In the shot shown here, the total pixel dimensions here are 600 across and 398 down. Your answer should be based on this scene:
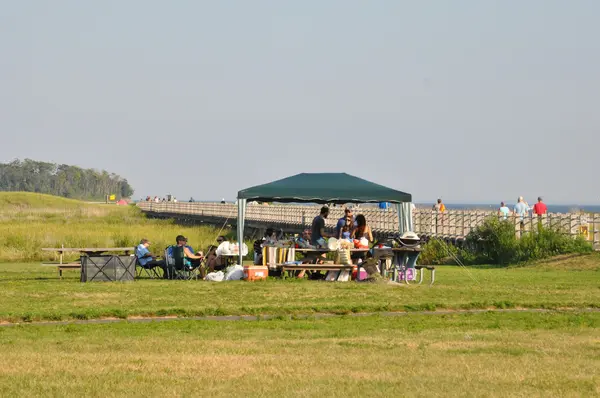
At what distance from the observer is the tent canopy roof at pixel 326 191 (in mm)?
24688

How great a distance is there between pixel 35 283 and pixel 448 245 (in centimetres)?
1890

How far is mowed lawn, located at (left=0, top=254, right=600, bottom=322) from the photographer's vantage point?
16531 mm

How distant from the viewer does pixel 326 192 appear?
2508cm

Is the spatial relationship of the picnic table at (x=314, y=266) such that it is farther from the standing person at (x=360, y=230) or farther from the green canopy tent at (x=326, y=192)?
the green canopy tent at (x=326, y=192)

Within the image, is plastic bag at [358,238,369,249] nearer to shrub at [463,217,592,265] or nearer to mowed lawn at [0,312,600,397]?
mowed lawn at [0,312,600,397]

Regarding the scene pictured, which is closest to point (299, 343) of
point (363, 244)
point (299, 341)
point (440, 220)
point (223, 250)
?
point (299, 341)

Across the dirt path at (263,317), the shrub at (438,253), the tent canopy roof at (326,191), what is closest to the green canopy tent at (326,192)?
the tent canopy roof at (326,191)

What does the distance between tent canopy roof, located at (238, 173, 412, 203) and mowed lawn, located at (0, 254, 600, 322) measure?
2.19m

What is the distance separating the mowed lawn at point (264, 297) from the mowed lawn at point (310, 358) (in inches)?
53.5

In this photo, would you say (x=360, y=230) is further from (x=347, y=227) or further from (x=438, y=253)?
(x=438, y=253)

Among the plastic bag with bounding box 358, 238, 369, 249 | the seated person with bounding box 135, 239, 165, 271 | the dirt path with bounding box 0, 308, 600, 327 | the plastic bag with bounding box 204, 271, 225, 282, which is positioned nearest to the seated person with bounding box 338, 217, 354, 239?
the plastic bag with bounding box 358, 238, 369, 249

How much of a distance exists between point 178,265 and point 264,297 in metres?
5.42

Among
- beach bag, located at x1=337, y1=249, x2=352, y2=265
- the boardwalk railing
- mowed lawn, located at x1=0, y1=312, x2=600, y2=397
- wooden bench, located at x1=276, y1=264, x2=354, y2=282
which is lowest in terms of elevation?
mowed lawn, located at x1=0, y1=312, x2=600, y2=397

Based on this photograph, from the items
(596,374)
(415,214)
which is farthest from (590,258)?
(596,374)
